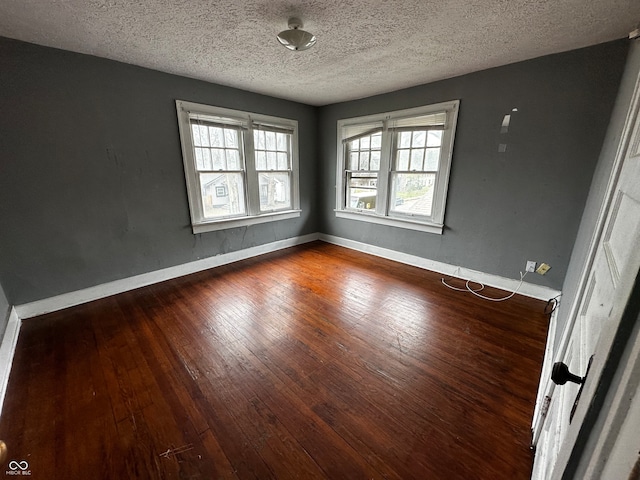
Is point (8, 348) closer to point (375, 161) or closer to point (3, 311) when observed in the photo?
point (3, 311)

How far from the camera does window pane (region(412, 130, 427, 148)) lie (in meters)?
3.36

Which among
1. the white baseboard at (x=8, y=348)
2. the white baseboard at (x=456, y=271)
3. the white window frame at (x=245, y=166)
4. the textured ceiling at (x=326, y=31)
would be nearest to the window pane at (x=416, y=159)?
the textured ceiling at (x=326, y=31)

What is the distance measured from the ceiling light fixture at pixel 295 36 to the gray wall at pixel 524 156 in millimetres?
1962

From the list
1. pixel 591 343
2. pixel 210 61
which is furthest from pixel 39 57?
pixel 591 343

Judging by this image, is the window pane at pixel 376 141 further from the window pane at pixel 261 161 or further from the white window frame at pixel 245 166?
the window pane at pixel 261 161

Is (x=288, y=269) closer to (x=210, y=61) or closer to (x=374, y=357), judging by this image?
(x=374, y=357)

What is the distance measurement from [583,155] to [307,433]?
3203 millimetres

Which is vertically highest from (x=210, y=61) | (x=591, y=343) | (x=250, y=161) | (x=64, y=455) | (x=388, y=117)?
(x=210, y=61)

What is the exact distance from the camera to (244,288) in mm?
3020

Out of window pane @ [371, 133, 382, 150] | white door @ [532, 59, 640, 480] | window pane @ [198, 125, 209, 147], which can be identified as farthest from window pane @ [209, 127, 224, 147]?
white door @ [532, 59, 640, 480]

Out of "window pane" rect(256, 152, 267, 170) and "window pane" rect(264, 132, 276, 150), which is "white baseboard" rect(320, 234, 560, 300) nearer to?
"window pane" rect(256, 152, 267, 170)

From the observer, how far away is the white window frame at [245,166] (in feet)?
10.1

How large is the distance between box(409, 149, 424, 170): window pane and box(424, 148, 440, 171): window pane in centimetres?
8

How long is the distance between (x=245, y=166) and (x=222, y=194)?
0.52 m
